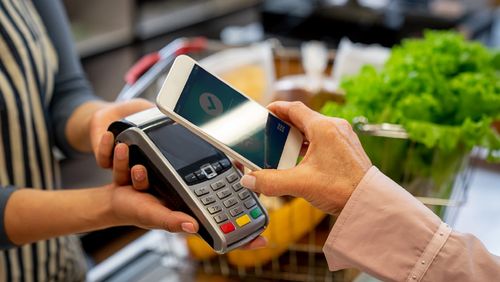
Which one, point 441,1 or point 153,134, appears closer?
point 153,134

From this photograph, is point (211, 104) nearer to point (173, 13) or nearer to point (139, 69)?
point (139, 69)

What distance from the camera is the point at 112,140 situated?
537mm

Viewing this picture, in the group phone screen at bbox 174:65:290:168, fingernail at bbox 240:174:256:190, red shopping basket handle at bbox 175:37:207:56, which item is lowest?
fingernail at bbox 240:174:256:190

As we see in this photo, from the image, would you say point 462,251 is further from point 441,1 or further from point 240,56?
point 441,1

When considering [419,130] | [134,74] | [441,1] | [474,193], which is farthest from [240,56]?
[441,1]

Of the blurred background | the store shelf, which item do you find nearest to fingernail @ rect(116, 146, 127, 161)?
the blurred background

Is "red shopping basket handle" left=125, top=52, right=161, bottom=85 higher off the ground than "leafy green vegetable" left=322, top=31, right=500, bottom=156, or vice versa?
"leafy green vegetable" left=322, top=31, right=500, bottom=156

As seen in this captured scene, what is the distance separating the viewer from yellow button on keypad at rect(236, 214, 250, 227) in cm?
51

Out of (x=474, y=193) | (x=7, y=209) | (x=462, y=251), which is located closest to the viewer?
(x=462, y=251)

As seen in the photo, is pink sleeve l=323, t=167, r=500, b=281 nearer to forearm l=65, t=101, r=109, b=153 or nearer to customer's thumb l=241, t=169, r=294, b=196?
customer's thumb l=241, t=169, r=294, b=196

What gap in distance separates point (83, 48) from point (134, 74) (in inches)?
41.1

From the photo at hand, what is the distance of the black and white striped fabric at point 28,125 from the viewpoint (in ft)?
2.33

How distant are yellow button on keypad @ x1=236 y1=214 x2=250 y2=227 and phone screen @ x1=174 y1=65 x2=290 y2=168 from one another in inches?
2.1

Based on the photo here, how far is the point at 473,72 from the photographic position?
74 cm
